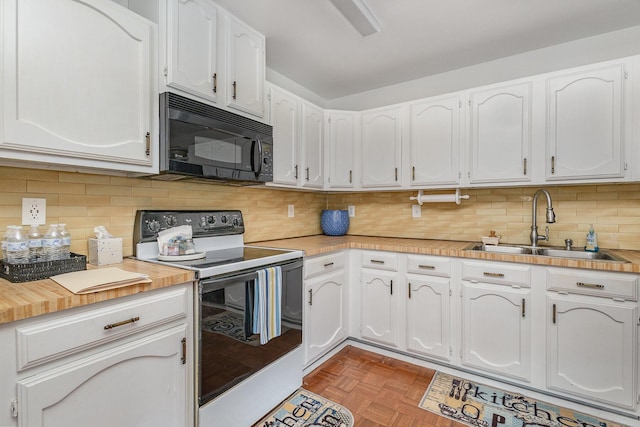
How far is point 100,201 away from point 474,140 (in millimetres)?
2444

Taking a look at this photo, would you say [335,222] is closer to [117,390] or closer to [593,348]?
[593,348]

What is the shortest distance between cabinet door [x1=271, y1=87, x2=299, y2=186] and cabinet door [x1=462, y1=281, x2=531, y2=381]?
4.86ft

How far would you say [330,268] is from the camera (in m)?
2.39

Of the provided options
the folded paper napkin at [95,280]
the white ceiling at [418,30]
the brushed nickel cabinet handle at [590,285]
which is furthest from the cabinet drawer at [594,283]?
the folded paper napkin at [95,280]

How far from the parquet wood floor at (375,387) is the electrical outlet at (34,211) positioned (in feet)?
5.66

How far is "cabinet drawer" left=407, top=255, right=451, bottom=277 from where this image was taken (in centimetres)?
222

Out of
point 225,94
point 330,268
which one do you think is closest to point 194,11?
point 225,94

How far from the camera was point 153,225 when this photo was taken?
1769 mm

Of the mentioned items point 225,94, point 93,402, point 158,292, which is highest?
point 225,94

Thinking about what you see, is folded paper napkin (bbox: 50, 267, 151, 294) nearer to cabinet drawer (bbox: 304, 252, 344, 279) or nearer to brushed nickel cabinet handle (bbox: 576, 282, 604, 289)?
cabinet drawer (bbox: 304, 252, 344, 279)

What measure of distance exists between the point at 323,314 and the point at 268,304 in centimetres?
70

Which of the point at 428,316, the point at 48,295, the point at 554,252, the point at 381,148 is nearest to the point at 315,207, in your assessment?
the point at 381,148

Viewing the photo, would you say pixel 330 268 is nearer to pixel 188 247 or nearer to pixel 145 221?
pixel 188 247

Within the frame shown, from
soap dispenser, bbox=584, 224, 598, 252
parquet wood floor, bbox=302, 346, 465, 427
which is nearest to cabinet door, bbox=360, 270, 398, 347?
parquet wood floor, bbox=302, 346, 465, 427
